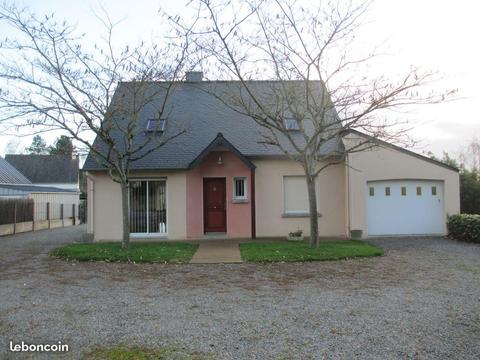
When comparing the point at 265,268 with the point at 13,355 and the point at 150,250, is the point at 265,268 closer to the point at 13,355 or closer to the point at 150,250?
the point at 150,250

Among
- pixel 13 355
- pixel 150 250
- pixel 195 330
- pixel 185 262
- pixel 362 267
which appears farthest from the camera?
pixel 150 250

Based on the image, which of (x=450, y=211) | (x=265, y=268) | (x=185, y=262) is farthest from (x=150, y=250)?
(x=450, y=211)

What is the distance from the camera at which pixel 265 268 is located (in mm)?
10461

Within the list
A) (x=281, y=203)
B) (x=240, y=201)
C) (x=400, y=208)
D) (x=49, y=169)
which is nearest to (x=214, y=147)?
(x=240, y=201)

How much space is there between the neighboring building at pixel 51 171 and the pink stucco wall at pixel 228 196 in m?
35.9

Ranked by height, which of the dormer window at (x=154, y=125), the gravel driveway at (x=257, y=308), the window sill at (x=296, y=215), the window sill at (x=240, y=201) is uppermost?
the dormer window at (x=154, y=125)

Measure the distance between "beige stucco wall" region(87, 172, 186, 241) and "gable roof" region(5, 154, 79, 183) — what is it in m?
34.7

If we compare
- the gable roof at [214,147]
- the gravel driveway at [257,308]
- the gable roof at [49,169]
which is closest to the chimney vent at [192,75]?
the gable roof at [214,147]

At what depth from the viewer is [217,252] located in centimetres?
1282

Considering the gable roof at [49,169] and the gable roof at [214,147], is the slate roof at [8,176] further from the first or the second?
the gable roof at [214,147]

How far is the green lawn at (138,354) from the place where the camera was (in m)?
4.70

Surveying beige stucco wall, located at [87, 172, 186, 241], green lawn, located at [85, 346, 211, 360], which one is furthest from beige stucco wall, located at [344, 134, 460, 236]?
green lawn, located at [85, 346, 211, 360]

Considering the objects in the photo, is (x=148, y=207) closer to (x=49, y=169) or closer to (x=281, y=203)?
(x=281, y=203)

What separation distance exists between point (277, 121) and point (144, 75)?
4162 millimetres
